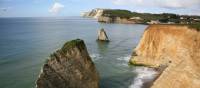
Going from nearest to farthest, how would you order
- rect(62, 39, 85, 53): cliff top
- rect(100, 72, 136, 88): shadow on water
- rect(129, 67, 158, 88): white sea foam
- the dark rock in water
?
the dark rock in water, rect(62, 39, 85, 53): cliff top, rect(100, 72, 136, 88): shadow on water, rect(129, 67, 158, 88): white sea foam

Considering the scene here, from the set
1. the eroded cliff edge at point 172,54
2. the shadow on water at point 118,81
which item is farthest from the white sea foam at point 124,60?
the shadow on water at point 118,81

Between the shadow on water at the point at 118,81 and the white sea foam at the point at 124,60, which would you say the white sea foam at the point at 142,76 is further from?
the white sea foam at the point at 124,60

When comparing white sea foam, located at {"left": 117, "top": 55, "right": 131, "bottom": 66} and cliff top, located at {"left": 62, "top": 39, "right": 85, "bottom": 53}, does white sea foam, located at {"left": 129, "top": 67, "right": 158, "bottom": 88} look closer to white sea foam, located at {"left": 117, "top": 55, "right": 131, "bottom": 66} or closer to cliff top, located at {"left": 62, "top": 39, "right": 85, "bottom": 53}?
white sea foam, located at {"left": 117, "top": 55, "right": 131, "bottom": 66}

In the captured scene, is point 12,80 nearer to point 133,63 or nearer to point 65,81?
point 65,81

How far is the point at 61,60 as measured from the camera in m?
25.7

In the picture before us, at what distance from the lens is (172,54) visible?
128 ft

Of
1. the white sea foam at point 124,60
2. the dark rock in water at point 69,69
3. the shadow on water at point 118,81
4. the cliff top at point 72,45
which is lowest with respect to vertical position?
the white sea foam at point 124,60

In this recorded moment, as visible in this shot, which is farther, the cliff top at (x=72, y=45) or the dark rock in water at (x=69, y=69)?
the cliff top at (x=72, y=45)

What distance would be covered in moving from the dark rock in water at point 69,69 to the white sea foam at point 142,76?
26.6 ft

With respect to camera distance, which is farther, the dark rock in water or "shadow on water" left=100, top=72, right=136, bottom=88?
"shadow on water" left=100, top=72, right=136, bottom=88

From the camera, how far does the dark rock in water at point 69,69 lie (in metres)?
24.8

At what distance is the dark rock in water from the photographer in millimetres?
24844

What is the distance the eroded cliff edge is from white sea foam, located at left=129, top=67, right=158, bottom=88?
215 cm

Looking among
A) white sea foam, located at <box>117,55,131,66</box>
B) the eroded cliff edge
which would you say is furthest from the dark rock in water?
white sea foam, located at <box>117,55,131,66</box>
